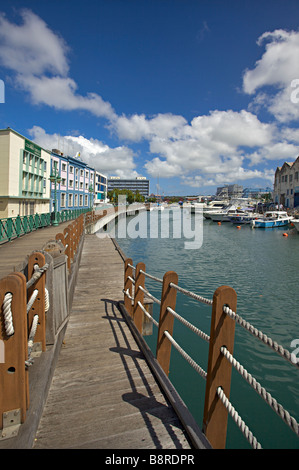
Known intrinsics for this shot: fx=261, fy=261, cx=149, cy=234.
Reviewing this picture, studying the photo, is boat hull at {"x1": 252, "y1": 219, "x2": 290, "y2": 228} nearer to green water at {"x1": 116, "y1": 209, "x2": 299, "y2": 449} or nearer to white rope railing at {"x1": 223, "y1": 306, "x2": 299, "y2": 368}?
green water at {"x1": 116, "y1": 209, "x2": 299, "y2": 449}

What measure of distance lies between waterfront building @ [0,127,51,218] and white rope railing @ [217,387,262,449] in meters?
26.1

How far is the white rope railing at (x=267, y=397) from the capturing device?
157cm

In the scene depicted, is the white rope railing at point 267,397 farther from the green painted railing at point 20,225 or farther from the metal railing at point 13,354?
the green painted railing at point 20,225

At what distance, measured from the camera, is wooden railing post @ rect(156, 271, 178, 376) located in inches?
139

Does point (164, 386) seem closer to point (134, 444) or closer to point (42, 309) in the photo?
point (134, 444)

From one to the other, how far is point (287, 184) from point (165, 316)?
2961 inches

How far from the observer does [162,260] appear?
20281 mm

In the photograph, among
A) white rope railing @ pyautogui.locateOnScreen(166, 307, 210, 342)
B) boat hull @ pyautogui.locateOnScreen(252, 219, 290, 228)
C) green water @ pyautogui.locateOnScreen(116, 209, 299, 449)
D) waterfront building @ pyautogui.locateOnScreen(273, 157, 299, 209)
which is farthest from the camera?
waterfront building @ pyautogui.locateOnScreen(273, 157, 299, 209)

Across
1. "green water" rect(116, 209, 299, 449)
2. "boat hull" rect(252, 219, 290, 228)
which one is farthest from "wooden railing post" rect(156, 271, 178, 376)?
"boat hull" rect(252, 219, 290, 228)

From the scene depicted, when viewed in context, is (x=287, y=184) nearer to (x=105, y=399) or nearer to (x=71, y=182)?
(x=71, y=182)

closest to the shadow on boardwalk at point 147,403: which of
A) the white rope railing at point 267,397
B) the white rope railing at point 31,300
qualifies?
the white rope railing at point 267,397

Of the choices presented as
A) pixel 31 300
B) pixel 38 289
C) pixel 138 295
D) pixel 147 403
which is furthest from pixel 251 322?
pixel 31 300

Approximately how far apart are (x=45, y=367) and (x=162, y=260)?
676 inches
